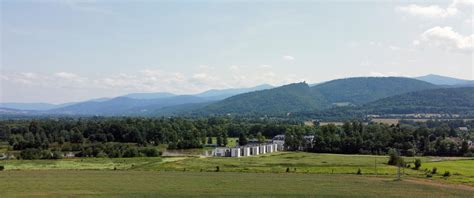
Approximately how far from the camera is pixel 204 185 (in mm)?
56719

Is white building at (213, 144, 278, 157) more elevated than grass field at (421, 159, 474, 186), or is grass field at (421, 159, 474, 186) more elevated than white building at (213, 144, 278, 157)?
white building at (213, 144, 278, 157)

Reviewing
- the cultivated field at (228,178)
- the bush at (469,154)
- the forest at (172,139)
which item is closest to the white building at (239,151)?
the forest at (172,139)

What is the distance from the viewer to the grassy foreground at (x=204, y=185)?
51.1 m

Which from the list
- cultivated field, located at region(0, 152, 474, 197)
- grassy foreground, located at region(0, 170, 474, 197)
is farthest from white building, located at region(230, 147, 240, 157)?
grassy foreground, located at region(0, 170, 474, 197)

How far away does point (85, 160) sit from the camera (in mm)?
90562

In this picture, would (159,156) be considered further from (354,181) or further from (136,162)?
(354,181)

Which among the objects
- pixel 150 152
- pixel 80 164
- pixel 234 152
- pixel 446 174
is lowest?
pixel 80 164

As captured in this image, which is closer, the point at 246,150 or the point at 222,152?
the point at 222,152

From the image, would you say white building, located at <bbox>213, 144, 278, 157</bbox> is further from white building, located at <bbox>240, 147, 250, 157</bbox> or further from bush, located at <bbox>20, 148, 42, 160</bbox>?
bush, located at <bbox>20, 148, 42, 160</bbox>

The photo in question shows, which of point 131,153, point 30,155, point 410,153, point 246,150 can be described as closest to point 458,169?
point 410,153

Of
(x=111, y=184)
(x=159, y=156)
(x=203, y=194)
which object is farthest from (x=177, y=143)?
(x=203, y=194)

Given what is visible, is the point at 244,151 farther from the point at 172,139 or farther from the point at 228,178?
the point at 228,178

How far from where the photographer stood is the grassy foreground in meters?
51.1

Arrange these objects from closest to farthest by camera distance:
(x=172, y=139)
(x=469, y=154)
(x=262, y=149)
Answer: (x=469, y=154), (x=262, y=149), (x=172, y=139)
